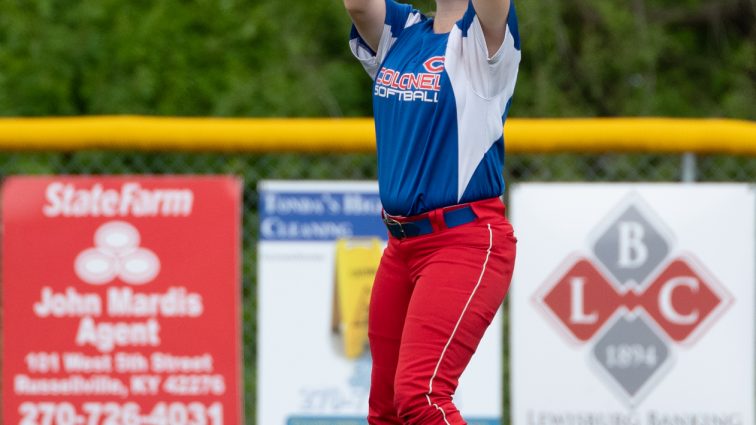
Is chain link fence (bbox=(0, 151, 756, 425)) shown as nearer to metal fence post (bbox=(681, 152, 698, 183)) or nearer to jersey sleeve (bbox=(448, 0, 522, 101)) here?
metal fence post (bbox=(681, 152, 698, 183))

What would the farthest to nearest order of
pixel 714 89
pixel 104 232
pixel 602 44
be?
pixel 714 89
pixel 602 44
pixel 104 232

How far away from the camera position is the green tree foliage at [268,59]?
9922 mm

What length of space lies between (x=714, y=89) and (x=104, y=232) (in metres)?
6.97

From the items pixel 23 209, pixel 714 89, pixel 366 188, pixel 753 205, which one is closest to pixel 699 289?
pixel 753 205

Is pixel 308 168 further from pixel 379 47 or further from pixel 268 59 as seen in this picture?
pixel 268 59

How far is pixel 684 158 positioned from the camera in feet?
18.8

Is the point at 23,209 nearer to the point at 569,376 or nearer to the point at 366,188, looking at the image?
the point at 366,188

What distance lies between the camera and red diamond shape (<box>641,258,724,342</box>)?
18.3 ft

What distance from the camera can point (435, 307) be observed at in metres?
3.79

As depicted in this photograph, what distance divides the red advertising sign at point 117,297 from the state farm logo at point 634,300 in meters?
1.52

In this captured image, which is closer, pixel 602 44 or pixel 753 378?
pixel 753 378

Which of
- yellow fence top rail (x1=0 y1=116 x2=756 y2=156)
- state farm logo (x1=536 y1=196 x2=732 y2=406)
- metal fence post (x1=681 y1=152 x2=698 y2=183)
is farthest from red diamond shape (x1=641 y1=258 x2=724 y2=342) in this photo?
yellow fence top rail (x1=0 y1=116 x2=756 y2=156)

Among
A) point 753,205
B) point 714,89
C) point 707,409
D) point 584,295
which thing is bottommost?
point 707,409

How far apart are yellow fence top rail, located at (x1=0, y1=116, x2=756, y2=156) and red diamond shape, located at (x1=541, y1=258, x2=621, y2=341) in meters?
0.55
